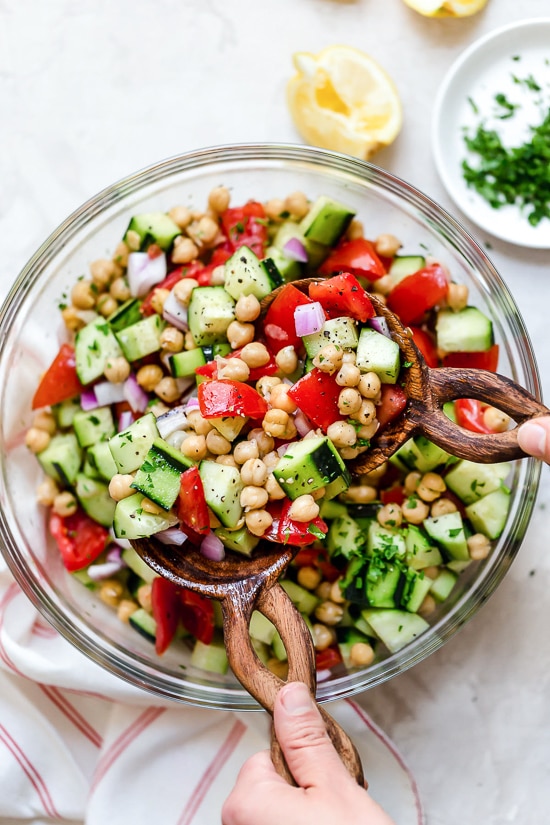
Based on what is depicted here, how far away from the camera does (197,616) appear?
9.47ft

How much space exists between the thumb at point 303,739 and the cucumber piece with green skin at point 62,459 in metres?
1.29

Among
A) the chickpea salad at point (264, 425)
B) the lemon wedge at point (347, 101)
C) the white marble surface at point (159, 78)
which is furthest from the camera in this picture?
the white marble surface at point (159, 78)

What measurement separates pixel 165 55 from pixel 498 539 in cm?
233

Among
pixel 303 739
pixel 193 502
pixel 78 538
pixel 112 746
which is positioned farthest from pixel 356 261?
pixel 112 746

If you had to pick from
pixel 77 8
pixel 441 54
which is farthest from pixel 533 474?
pixel 77 8

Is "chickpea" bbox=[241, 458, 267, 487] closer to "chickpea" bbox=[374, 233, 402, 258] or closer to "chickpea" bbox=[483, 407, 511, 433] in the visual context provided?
"chickpea" bbox=[483, 407, 511, 433]

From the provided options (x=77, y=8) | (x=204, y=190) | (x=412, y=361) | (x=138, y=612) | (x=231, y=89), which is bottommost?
(x=138, y=612)

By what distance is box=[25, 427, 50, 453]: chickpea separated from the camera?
2945 mm

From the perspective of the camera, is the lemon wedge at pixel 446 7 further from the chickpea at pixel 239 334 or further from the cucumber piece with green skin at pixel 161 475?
the cucumber piece with green skin at pixel 161 475

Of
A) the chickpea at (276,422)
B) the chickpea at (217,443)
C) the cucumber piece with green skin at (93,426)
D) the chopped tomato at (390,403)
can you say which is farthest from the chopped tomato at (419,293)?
the cucumber piece with green skin at (93,426)

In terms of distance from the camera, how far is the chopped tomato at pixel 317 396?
7.59ft

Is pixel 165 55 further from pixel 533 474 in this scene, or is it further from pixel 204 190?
pixel 533 474

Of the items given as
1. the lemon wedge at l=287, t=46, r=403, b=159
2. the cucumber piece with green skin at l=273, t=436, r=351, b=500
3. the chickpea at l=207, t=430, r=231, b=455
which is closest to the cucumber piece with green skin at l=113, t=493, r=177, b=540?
the chickpea at l=207, t=430, r=231, b=455

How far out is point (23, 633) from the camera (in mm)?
2984
